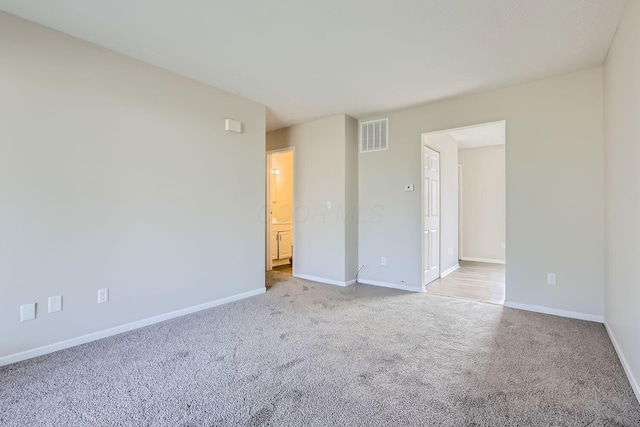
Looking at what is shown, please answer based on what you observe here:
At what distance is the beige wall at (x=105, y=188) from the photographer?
7.36 feet

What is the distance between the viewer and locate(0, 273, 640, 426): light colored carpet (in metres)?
1.64

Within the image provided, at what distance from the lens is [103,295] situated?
2.67 meters

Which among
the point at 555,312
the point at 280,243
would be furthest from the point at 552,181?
the point at 280,243

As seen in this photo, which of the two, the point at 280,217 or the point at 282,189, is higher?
the point at 282,189

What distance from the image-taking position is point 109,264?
2.70m

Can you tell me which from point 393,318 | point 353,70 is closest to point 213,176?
point 353,70

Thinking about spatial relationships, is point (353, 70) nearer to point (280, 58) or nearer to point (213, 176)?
point (280, 58)

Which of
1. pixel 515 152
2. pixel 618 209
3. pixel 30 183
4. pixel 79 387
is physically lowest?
pixel 79 387

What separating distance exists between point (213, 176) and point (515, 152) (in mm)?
3365

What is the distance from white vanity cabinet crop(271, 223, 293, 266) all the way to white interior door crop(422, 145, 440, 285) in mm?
2773

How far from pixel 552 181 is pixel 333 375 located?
294cm

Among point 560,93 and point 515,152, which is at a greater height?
point 560,93

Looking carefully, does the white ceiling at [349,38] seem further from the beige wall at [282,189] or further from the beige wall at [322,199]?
the beige wall at [282,189]

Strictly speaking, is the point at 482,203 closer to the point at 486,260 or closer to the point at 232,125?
the point at 486,260
